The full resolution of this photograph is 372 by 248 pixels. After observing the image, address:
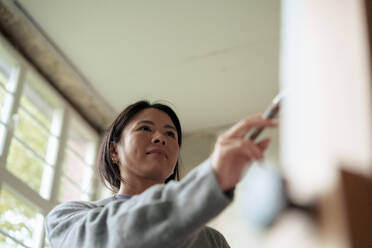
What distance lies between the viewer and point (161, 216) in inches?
27.5

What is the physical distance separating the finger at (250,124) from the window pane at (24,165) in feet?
8.50

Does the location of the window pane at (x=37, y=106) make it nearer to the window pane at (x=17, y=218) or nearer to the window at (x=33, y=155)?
the window at (x=33, y=155)

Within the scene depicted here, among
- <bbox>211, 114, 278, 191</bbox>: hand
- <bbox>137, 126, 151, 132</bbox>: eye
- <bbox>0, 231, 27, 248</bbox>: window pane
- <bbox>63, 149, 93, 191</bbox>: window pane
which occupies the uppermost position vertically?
<bbox>211, 114, 278, 191</bbox>: hand

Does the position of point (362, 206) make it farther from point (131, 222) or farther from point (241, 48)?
point (241, 48)

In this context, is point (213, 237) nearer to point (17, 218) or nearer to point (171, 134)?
point (171, 134)

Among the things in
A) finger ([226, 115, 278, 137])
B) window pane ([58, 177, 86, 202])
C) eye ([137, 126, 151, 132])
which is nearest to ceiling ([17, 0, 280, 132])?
window pane ([58, 177, 86, 202])

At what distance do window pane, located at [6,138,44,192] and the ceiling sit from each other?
68cm

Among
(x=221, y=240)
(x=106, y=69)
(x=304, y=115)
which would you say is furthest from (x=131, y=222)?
(x=106, y=69)

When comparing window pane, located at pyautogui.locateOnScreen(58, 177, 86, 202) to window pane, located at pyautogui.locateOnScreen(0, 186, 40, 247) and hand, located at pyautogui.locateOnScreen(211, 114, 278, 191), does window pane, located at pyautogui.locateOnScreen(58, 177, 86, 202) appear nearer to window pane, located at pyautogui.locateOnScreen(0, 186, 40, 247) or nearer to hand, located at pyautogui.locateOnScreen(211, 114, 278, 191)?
window pane, located at pyautogui.locateOnScreen(0, 186, 40, 247)

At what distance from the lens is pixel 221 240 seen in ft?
4.17

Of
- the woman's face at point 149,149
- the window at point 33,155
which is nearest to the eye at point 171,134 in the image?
the woman's face at point 149,149

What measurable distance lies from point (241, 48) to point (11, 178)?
1.54m

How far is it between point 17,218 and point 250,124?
8.68 feet

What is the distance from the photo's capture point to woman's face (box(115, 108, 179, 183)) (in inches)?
52.4
